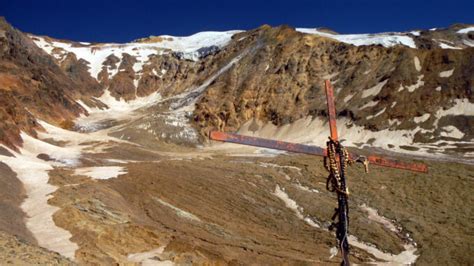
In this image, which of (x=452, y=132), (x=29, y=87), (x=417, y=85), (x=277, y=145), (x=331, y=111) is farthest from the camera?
(x=29, y=87)

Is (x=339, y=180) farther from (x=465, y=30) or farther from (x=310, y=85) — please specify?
(x=465, y=30)

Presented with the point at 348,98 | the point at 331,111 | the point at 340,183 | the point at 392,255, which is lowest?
the point at 392,255

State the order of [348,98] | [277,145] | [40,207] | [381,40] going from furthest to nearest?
1. [381,40]
2. [348,98]
3. [40,207]
4. [277,145]

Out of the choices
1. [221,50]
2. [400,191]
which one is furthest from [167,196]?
[221,50]

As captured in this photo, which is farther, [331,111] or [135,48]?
[135,48]

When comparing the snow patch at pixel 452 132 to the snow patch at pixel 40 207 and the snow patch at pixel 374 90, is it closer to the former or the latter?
the snow patch at pixel 374 90

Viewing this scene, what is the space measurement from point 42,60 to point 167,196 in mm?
98659

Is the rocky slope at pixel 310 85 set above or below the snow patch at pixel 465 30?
below

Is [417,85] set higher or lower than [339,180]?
higher

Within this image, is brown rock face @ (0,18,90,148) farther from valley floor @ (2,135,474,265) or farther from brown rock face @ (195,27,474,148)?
valley floor @ (2,135,474,265)

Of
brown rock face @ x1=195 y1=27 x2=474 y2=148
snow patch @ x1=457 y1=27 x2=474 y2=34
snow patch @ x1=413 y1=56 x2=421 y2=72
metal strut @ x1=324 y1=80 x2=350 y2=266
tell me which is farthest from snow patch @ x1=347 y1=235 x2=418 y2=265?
snow patch @ x1=457 y1=27 x2=474 y2=34

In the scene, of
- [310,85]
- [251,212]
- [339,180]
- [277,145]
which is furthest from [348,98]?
[277,145]

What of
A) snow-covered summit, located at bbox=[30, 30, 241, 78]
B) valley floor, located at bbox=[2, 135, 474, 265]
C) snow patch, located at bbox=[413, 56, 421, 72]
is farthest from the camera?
snow-covered summit, located at bbox=[30, 30, 241, 78]

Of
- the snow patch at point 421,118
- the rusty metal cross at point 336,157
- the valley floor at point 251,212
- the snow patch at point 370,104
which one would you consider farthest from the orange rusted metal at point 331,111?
the snow patch at point 370,104
